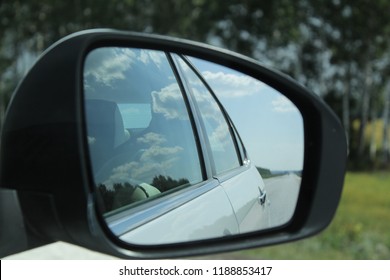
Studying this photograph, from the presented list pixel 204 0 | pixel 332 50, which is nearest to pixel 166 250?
pixel 204 0

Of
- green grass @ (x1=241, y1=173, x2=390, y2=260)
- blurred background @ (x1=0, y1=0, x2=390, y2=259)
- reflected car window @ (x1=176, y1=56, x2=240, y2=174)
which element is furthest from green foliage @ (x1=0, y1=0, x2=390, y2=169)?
reflected car window @ (x1=176, y1=56, x2=240, y2=174)

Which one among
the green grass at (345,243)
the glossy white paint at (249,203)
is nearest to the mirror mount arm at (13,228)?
the glossy white paint at (249,203)

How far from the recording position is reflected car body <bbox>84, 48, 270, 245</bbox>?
157 centimetres

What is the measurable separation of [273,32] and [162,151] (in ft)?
87.5

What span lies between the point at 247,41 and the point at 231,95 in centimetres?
2558

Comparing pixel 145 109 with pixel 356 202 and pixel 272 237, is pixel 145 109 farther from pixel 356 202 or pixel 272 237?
pixel 356 202

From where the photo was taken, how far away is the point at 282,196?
1965 millimetres

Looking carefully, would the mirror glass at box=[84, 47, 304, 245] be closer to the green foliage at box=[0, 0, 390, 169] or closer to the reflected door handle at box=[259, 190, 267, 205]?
the reflected door handle at box=[259, 190, 267, 205]

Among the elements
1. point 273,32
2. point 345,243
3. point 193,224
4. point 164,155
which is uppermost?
point 273,32

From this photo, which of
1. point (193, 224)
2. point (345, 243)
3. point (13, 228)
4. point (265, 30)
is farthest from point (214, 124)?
point (265, 30)

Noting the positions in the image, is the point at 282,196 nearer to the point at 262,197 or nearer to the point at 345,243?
the point at 262,197

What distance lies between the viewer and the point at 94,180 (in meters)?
1.42

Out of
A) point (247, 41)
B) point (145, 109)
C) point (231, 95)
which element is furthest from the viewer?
point (247, 41)

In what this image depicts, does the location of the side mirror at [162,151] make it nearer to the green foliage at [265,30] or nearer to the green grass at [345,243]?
the green grass at [345,243]
